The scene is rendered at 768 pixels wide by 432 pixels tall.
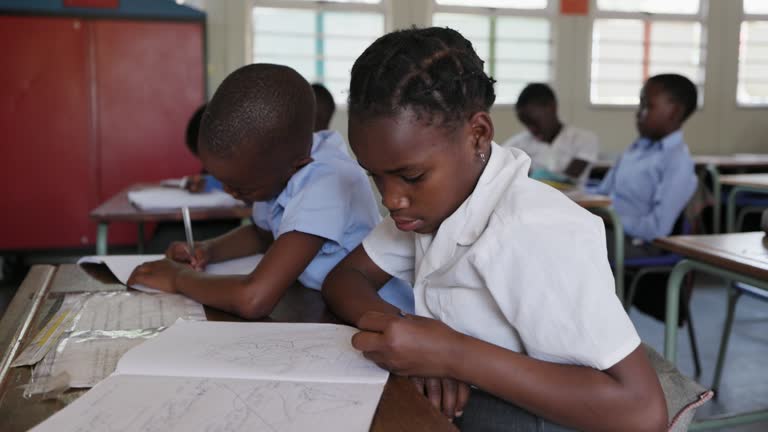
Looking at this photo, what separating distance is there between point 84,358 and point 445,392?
0.38 m

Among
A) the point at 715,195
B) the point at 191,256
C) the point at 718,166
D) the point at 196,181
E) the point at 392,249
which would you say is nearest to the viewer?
the point at 392,249

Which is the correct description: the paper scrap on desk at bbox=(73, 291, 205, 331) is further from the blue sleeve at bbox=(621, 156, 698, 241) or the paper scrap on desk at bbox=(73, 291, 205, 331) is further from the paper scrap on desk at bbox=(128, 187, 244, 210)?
the blue sleeve at bbox=(621, 156, 698, 241)

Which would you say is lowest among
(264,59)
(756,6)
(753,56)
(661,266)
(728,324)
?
(728,324)

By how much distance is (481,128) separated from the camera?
0.77 meters

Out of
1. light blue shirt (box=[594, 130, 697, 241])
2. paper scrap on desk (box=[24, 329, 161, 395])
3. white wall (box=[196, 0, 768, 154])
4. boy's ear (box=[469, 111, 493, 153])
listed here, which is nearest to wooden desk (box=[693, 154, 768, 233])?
white wall (box=[196, 0, 768, 154])

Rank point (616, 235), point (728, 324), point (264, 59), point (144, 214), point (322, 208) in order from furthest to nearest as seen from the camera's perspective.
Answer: point (264, 59) < point (616, 235) < point (728, 324) < point (144, 214) < point (322, 208)

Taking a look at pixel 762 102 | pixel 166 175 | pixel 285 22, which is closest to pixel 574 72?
pixel 762 102

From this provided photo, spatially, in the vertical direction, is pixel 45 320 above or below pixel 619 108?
below

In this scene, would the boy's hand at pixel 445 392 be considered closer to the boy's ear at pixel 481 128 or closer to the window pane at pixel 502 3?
the boy's ear at pixel 481 128

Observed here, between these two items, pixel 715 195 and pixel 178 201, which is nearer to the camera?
pixel 178 201

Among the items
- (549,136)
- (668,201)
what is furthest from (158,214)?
(549,136)

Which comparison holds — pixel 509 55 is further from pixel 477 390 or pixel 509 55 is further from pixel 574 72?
pixel 477 390

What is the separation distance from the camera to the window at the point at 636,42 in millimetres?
5164

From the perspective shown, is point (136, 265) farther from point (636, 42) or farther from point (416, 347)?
point (636, 42)
